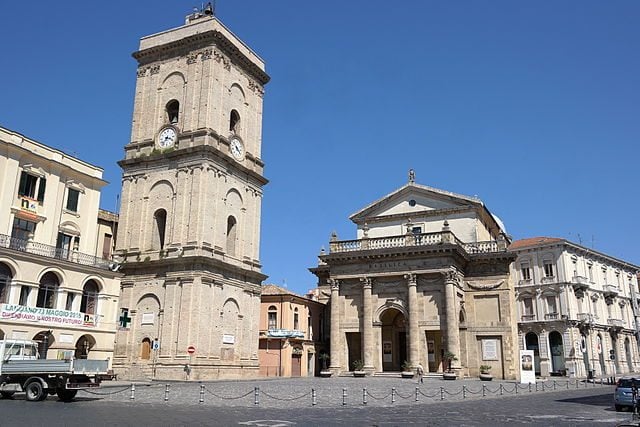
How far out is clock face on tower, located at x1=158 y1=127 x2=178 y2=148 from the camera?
134ft

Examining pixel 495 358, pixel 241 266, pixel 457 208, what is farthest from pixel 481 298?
pixel 241 266

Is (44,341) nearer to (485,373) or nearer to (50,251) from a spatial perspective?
(50,251)

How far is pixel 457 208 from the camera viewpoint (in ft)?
158

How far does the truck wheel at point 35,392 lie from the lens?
20172 millimetres

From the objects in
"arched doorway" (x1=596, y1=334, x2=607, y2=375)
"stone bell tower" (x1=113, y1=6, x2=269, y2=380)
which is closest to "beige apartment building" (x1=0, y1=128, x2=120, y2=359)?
"stone bell tower" (x1=113, y1=6, x2=269, y2=380)

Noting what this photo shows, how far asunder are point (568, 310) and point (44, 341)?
5569cm

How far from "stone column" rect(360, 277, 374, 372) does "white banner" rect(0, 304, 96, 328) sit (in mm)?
20149

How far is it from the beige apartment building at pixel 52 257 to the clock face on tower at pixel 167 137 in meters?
5.42

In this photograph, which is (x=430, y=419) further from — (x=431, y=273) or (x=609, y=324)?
(x=609, y=324)

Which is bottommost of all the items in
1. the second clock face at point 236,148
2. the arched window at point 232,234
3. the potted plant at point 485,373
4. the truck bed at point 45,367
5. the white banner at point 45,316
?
the potted plant at point 485,373

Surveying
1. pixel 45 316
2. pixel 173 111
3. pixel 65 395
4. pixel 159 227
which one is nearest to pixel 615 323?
pixel 159 227

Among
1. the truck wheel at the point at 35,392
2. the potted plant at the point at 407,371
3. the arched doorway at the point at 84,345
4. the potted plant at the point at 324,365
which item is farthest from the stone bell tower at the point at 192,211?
the truck wheel at the point at 35,392

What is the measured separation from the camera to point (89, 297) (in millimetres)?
34156

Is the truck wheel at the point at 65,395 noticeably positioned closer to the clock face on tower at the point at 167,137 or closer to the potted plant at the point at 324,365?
the clock face on tower at the point at 167,137
